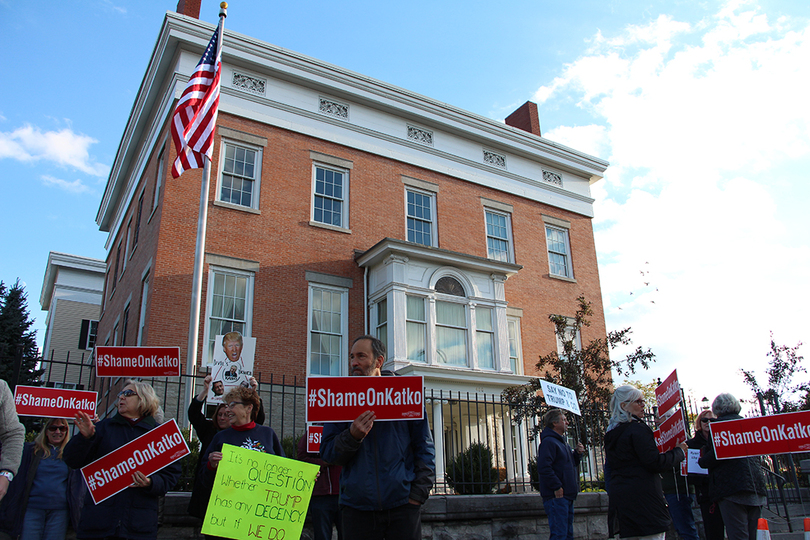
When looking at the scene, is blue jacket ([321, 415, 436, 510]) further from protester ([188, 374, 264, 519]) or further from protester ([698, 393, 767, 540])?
protester ([698, 393, 767, 540])

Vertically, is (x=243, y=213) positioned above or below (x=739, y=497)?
above

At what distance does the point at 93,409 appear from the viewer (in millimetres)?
6812

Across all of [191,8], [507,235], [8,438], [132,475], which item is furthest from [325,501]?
[191,8]

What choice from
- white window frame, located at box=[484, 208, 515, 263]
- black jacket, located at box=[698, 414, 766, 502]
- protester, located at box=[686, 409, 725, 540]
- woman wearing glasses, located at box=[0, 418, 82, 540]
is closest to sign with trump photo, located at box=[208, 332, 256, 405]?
woman wearing glasses, located at box=[0, 418, 82, 540]

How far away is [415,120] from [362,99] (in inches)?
82.5

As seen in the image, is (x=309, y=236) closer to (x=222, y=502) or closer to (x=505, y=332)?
(x=505, y=332)

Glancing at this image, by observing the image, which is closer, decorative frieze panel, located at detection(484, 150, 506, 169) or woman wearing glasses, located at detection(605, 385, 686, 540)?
woman wearing glasses, located at detection(605, 385, 686, 540)

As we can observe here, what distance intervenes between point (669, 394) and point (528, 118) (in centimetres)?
1911

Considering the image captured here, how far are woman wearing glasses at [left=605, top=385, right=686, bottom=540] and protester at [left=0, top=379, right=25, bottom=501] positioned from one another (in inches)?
188

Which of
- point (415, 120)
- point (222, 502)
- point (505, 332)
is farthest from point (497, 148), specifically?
point (222, 502)

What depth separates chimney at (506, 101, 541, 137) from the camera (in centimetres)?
2464

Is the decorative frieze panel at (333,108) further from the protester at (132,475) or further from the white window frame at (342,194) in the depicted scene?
the protester at (132,475)

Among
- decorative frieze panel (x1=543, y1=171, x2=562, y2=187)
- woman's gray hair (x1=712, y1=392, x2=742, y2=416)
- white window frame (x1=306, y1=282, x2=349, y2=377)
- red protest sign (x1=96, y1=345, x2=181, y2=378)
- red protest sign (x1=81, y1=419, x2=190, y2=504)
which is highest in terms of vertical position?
decorative frieze panel (x1=543, y1=171, x2=562, y2=187)

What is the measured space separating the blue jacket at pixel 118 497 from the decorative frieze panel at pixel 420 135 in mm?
16888
